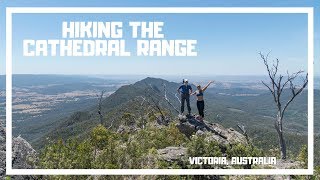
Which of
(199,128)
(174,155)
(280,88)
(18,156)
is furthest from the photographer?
(280,88)

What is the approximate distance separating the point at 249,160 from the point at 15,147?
736 cm

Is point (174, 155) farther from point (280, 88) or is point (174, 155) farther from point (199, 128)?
point (280, 88)

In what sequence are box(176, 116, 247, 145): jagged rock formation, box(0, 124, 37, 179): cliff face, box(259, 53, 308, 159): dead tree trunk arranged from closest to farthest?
box(0, 124, 37, 179): cliff face < box(176, 116, 247, 145): jagged rock formation < box(259, 53, 308, 159): dead tree trunk

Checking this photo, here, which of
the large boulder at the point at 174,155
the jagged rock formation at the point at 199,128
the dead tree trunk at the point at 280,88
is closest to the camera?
the large boulder at the point at 174,155

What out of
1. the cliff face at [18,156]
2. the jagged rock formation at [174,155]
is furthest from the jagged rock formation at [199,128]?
the cliff face at [18,156]

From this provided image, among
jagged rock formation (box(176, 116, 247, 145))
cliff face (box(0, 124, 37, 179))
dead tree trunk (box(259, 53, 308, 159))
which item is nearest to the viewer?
cliff face (box(0, 124, 37, 179))

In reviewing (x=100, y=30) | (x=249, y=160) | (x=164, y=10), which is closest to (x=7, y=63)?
(x=100, y=30)

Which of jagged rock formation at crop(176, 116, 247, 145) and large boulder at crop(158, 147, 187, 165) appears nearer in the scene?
large boulder at crop(158, 147, 187, 165)

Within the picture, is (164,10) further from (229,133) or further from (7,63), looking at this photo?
(229,133)

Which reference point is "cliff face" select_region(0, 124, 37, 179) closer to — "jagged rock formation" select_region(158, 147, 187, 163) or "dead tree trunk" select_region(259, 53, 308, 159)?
"jagged rock formation" select_region(158, 147, 187, 163)

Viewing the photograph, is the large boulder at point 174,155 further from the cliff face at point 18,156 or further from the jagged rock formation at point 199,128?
the cliff face at point 18,156

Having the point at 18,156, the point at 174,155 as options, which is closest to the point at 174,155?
the point at 174,155

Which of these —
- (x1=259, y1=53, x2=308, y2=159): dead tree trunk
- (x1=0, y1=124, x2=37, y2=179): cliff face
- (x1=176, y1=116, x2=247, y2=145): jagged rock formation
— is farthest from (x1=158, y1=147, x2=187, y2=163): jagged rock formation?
(x1=259, y1=53, x2=308, y2=159): dead tree trunk

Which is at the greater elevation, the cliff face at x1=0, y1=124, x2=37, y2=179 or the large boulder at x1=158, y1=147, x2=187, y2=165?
the cliff face at x1=0, y1=124, x2=37, y2=179
